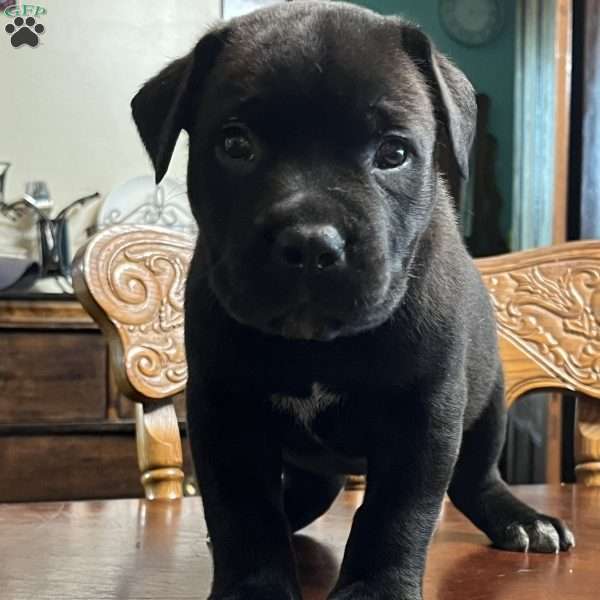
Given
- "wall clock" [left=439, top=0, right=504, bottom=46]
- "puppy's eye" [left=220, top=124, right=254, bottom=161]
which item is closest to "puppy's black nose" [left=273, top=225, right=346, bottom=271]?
"puppy's eye" [left=220, top=124, right=254, bottom=161]

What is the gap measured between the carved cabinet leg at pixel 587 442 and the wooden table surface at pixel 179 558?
355 millimetres

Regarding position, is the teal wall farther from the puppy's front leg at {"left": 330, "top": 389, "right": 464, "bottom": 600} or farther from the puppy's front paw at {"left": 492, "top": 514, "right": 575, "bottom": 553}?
the puppy's front leg at {"left": 330, "top": 389, "right": 464, "bottom": 600}

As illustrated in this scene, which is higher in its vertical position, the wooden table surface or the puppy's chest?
the puppy's chest

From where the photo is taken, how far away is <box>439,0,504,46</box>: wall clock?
3.44 m

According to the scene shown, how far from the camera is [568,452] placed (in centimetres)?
263

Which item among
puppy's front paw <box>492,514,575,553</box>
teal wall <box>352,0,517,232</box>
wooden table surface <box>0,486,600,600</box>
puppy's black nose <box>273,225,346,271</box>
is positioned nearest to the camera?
puppy's black nose <box>273,225,346,271</box>

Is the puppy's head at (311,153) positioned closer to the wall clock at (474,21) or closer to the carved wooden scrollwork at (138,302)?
the carved wooden scrollwork at (138,302)

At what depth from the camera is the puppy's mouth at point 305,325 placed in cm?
74

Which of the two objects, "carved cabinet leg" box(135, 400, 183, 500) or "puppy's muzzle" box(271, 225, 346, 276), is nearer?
"puppy's muzzle" box(271, 225, 346, 276)

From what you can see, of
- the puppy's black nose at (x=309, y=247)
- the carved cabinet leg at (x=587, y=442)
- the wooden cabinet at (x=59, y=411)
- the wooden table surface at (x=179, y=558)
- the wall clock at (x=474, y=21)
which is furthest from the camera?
the wall clock at (x=474, y=21)

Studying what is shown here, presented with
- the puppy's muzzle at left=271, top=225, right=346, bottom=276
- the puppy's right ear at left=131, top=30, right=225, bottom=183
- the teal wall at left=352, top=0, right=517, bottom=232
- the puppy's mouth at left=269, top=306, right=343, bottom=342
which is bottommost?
the puppy's mouth at left=269, top=306, right=343, bottom=342

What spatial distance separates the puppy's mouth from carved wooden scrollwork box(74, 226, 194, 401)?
0.74 m

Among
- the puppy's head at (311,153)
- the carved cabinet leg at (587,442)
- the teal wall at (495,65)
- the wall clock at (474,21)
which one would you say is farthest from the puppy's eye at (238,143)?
the wall clock at (474,21)

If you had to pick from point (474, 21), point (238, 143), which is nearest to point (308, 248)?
point (238, 143)
